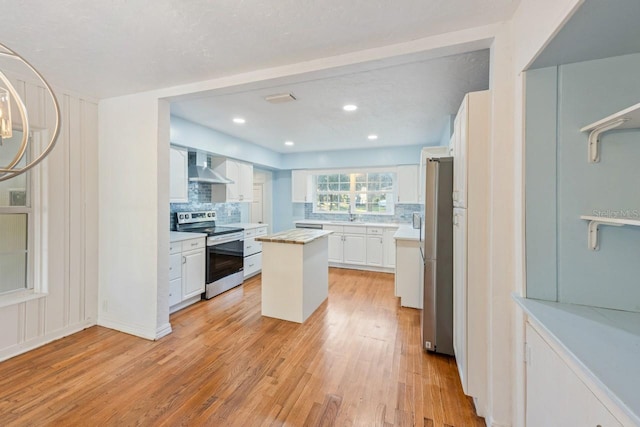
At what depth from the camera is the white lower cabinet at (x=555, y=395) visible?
85 cm

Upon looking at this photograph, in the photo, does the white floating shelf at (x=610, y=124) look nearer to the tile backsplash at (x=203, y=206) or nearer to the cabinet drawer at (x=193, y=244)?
the cabinet drawer at (x=193, y=244)

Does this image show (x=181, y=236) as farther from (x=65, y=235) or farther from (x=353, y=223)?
(x=353, y=223)

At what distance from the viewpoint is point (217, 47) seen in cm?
183

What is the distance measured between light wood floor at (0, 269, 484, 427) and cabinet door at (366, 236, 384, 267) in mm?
2118

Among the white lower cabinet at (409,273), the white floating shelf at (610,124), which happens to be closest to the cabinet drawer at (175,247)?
the white lower cabinet at (409,273)

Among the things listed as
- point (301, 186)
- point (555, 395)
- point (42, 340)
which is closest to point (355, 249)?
point (301, 186)

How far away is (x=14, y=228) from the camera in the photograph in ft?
7.83

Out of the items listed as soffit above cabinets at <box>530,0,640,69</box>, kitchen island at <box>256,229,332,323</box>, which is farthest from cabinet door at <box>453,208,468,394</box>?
kitchen island at <box>256,229,332,323</box>

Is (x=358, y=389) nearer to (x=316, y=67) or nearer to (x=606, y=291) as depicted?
(x=606, y=291)

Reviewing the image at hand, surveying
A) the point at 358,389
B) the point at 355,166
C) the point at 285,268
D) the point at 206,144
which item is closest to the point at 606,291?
the point at 358,389

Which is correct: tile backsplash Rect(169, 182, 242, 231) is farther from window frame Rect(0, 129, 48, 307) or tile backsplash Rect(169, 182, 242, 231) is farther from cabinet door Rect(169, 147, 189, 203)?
window frame Rect(0, 129, 48, 307)

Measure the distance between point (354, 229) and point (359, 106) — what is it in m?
2.74

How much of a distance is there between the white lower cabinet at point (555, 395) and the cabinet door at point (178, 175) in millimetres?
3777

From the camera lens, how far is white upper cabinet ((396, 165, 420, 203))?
16.4 ft
